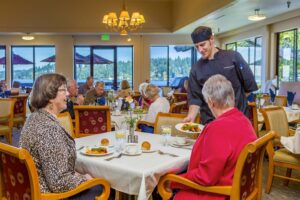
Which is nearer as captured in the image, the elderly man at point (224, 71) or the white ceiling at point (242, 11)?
the elderly man at point (224, 71)

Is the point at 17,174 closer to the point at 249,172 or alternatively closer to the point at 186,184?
the point at 186,184

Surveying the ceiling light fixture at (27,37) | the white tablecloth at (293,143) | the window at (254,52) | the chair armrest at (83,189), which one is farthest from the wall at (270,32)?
the chair armrest at (83,189)

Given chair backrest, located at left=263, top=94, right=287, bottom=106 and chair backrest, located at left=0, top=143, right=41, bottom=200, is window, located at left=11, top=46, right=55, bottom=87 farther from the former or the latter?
chair backrest, located at left=0, top=143, right=41, bottom=200

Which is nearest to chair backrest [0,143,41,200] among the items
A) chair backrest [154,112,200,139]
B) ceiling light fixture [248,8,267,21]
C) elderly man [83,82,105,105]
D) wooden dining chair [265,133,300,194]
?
chair backrest [154,112,200,139]

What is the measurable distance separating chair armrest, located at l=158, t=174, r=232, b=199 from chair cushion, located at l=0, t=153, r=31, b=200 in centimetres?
82

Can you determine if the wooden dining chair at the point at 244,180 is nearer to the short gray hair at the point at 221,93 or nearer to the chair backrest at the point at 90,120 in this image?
the short gray hair at the point at 221,93

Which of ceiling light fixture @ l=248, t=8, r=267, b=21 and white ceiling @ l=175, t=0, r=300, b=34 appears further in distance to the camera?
ceiling light fixture @ l=248, t=8, r=267, b=21

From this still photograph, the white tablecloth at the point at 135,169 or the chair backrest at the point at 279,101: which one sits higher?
the chair backrest at the point at 279,101

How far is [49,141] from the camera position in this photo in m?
2.04

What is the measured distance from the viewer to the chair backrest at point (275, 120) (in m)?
4.07

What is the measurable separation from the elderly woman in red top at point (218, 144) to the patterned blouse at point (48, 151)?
0.71m

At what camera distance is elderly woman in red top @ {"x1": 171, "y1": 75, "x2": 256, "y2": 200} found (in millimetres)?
2004

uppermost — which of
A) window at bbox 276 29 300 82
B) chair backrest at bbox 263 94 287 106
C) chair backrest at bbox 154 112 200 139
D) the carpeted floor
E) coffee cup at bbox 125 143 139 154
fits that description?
window at bbox 276 29 300 82

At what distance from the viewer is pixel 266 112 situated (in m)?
4.07
